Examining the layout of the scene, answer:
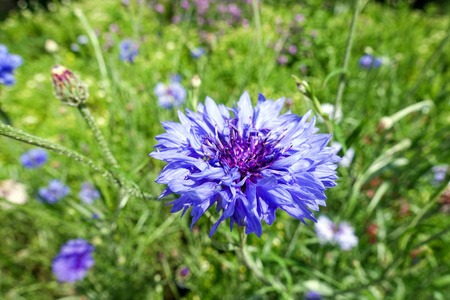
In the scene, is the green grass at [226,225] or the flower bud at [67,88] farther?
the green grass at [226,225]

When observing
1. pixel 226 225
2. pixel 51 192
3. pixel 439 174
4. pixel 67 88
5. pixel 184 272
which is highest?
pixel 67 88

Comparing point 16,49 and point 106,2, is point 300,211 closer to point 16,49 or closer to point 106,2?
point 16,49

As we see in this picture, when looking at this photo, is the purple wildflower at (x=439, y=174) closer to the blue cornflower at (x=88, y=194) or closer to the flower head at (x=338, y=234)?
the flower head at (x=338, y=234)

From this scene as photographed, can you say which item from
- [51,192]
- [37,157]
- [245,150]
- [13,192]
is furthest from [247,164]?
[37,157]

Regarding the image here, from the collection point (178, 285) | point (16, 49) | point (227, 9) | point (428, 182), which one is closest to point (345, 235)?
point (428, 182)

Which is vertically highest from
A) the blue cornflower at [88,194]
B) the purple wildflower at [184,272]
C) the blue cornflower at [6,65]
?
the blue cornflower at [6,65]

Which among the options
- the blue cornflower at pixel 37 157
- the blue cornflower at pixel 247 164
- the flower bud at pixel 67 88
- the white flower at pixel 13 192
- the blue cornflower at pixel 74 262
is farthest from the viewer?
the blue cornflower at pixel 37 157

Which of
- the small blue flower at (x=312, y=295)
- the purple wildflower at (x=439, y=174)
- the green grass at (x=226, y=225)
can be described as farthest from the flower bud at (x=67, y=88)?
the purple wildflower at (x=439, y=174)

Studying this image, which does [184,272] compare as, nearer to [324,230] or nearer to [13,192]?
[324,230]

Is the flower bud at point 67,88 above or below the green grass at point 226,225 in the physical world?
above
